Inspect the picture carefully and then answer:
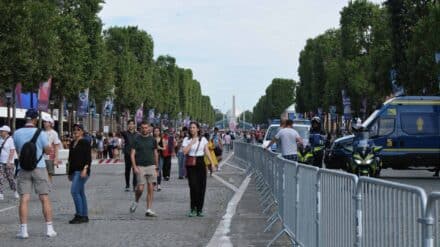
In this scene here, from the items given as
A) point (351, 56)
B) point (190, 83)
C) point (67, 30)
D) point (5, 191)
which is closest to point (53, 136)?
point (5, 191)

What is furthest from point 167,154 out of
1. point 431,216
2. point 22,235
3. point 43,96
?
point 431,216

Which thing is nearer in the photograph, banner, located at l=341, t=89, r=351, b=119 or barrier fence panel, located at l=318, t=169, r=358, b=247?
barrier fence panel, located at l=318, t=169, r=358, b=247

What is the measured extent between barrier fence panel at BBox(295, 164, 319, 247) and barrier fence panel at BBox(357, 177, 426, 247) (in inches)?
88.6

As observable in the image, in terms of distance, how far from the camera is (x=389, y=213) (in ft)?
18.1

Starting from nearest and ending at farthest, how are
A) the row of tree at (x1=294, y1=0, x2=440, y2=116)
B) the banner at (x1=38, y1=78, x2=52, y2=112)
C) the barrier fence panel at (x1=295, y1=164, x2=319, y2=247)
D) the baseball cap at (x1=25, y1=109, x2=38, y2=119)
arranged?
the barrier fence panel at (x1=295, y1=164, x2=319, y2=247) → the baseball cap at (x1=25, y1=109, x2=38, y2=119) → the banner at (x1=38, y1=78, x2=52, y2=112) → the row of tree at (x1=294, y1=0, x2=440, y2=116)

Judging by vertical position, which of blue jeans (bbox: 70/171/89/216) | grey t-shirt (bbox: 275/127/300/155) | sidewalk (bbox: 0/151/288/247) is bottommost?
sidewalk (bbox: 0/151/288/247)

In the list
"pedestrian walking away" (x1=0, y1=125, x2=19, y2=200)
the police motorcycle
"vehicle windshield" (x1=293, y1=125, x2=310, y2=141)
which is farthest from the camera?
"vehicle windshield" (x1=293, y1=125, x2=310, y2=141)

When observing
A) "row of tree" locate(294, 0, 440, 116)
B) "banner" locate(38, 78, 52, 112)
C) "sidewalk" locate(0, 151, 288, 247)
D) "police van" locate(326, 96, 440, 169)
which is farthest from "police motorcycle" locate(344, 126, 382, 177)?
"banner" locate(38, 78, 52, 112)

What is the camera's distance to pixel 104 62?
58.5 m

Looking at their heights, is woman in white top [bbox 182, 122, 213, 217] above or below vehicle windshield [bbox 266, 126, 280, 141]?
below

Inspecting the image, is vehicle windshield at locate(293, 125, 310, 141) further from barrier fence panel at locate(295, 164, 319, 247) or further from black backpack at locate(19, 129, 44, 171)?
barrier fence panel at locate(295, 164, 319, 247)

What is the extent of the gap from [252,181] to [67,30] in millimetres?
24342

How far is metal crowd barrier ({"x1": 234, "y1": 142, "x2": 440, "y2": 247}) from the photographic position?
4.84 m

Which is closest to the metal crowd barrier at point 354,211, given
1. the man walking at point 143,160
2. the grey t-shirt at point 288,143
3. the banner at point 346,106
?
the man walking at point 143,160
